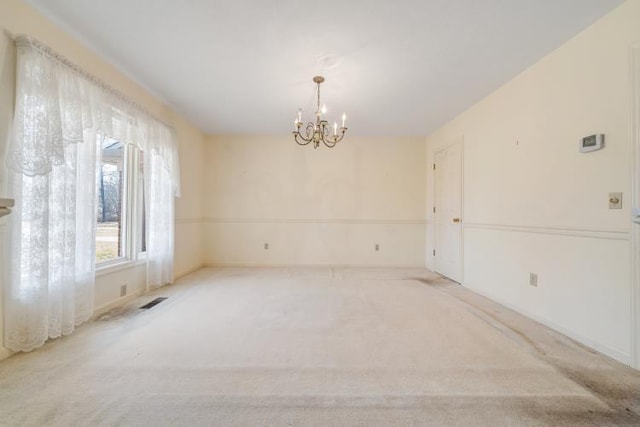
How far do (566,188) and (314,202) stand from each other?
3.61 metres

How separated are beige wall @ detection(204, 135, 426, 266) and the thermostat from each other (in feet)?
9.92

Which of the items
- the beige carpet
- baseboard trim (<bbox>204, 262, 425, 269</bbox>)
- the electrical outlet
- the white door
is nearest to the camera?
the beige carpet

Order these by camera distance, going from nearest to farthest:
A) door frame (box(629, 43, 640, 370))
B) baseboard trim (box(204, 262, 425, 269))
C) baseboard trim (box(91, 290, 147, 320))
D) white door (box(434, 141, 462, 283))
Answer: door frame (box(629, 43, 640, 370)) < baseboard trim (box(91, 290, 147, 320)) < white door (box(434, 141, 462, 283)) < baseboard trim (box(204, 262, 425, 269))

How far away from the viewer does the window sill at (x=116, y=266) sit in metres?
2.72

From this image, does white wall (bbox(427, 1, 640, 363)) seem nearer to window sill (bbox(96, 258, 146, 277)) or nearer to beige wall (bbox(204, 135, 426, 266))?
beige wall (bbox(204, 135, 426, 266))

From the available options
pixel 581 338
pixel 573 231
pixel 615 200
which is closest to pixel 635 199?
pixel 615 200

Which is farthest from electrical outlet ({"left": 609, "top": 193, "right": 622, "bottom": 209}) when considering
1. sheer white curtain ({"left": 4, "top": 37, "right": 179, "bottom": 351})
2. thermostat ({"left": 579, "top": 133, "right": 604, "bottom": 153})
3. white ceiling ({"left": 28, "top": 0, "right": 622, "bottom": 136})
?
sheer white curtain ({"left": 4, "top": 37, "right": 179, "bottom": 351})

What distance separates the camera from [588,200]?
2.12m

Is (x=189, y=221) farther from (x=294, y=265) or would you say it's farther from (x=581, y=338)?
(x=581, y=338)

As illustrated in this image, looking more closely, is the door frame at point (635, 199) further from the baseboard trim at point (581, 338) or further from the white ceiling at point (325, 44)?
the white ceiling at point (325, 44)

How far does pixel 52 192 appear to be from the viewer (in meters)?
2.03

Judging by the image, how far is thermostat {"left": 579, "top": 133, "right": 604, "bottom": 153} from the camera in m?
2.01

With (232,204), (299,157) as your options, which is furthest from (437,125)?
(232,204)

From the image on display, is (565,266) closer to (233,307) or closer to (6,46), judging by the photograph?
(233,307)
